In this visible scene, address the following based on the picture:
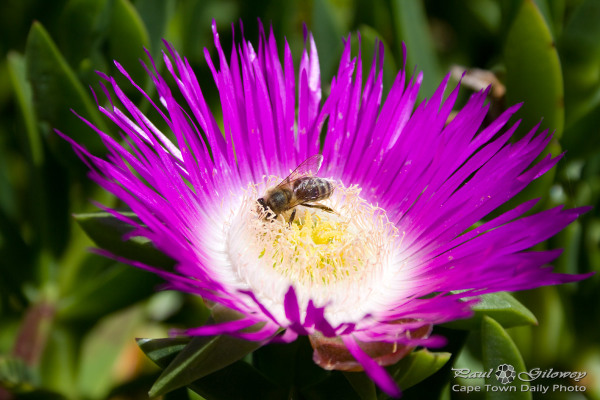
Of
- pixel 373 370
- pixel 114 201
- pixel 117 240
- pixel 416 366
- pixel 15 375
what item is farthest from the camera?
pixel 114 201

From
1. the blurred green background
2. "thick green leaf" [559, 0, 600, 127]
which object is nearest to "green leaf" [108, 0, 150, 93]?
the blurred green background

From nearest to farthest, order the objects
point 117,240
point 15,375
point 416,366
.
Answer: point 416,366 < point 117,240 < point 15,375

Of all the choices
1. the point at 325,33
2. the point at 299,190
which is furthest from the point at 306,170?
the point at 325,33

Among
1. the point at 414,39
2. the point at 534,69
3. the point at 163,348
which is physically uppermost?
the point at 414,39

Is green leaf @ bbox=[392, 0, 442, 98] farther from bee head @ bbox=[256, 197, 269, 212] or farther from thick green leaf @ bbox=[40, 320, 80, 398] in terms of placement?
thick green leaf @ bbox=[40, 320, 80, 398]

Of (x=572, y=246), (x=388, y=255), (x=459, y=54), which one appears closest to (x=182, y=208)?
(x=388, y=255)

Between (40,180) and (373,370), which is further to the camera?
(40,180)

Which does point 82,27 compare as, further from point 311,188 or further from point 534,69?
point 534,69

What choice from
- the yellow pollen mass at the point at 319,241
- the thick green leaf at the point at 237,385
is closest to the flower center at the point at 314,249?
the yellow pollen mass at the point at 319,241
